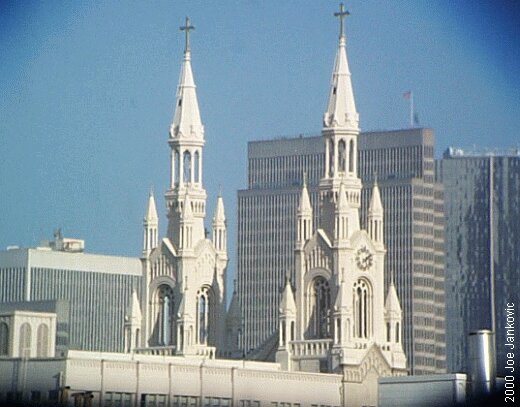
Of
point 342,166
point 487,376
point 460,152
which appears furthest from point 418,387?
point 460,152

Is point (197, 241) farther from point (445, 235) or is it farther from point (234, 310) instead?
point (445, 235)

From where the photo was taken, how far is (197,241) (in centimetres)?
12350

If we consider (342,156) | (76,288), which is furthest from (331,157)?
(76,288)

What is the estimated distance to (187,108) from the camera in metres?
123

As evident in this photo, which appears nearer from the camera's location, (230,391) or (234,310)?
(230,391)

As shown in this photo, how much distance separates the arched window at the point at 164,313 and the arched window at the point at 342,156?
31.8 feet

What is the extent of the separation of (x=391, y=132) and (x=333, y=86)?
5262 centimetres

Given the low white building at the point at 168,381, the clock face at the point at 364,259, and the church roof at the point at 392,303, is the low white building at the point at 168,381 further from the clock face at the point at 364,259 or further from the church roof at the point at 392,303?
the clock face at the point at 364,259

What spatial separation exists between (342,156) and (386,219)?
51644 millimetres

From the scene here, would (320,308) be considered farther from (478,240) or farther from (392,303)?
(478,240)

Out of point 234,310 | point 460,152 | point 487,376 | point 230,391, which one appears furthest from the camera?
point 460,152

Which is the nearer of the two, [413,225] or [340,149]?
[340,149]

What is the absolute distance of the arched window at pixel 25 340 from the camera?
113 metres

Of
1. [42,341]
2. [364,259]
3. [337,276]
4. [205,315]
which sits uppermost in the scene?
[364,259]
